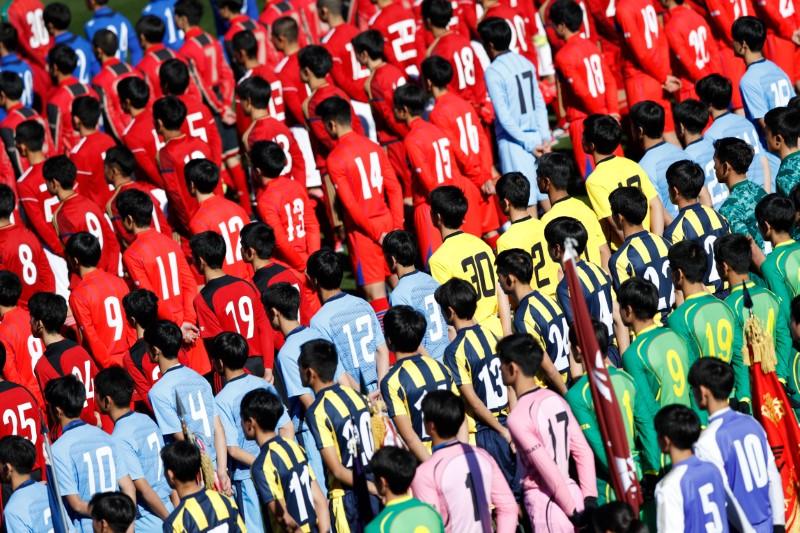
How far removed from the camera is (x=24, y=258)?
1145 centimetres

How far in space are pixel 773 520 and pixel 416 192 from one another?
5.04m

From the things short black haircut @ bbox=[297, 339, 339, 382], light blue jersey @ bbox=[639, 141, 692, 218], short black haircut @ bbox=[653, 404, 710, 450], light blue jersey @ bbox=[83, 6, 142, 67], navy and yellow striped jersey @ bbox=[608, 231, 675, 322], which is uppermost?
light blue jersey @ bbox=[83, 6, 142, 67]

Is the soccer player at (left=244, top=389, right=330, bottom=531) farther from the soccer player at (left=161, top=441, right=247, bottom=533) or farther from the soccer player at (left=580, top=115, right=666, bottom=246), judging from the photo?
the soccer player at (left=580, top=115, right=666, bottom=246)

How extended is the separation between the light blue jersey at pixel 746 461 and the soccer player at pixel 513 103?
5140 mm

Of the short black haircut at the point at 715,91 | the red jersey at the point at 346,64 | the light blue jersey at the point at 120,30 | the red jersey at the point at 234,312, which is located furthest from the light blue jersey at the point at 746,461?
the light blue jersey at the point at 120,30

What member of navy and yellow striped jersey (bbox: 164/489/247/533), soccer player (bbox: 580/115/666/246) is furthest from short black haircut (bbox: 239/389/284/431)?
soccer player (bbox: 580/115/666/246)

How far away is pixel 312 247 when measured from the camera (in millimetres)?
11594

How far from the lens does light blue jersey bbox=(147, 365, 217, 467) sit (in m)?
9.09

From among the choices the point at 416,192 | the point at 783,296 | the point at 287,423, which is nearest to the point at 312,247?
the point at 416,192

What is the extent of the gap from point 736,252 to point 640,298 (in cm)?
101

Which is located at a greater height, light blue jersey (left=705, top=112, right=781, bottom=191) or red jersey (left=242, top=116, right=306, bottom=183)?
red jersey (left=242, top=116, right=306, bottom=183)

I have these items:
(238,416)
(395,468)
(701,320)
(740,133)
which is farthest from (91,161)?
(395,468)

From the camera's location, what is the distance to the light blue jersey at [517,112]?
12578 mm

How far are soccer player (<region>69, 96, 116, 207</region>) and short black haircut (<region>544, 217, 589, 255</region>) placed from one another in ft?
15.6
